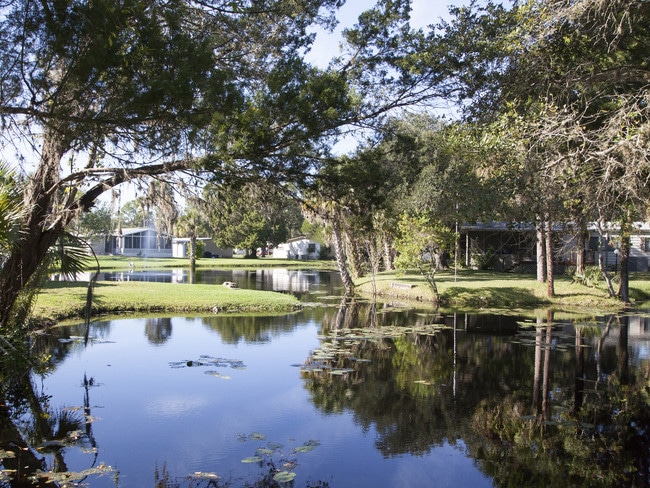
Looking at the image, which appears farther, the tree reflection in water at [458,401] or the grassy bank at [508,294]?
the grassy bank at [508,294]

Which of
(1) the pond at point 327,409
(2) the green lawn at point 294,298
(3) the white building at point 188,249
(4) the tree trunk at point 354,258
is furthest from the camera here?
(3) the white building at point 188,249

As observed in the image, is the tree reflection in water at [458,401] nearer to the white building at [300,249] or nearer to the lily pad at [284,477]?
the lily pad at [284,477]

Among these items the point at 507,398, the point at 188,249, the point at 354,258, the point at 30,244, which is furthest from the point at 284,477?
the point at 188,249

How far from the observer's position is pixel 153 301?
1781 cm

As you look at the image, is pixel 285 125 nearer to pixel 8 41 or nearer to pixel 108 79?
pixel 108 79

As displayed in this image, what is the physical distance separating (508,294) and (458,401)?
1344 centimetres

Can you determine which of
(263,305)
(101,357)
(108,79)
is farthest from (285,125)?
(263,305)

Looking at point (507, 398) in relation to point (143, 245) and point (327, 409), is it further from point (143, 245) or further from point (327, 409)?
point (143, 245)

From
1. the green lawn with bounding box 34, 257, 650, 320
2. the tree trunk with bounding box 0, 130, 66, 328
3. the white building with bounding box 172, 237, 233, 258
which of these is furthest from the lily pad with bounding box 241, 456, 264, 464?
the white building with bounding box 172, 237, 233, 258

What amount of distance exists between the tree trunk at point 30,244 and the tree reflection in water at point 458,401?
93cm

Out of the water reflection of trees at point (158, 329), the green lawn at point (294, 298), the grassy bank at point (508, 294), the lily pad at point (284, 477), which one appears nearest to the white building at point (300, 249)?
the green lawn at point (294, 298)

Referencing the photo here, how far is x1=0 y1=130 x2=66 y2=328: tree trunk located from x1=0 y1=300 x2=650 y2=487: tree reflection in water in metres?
0.93

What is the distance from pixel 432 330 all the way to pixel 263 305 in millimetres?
5747

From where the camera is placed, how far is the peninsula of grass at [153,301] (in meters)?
15.9
